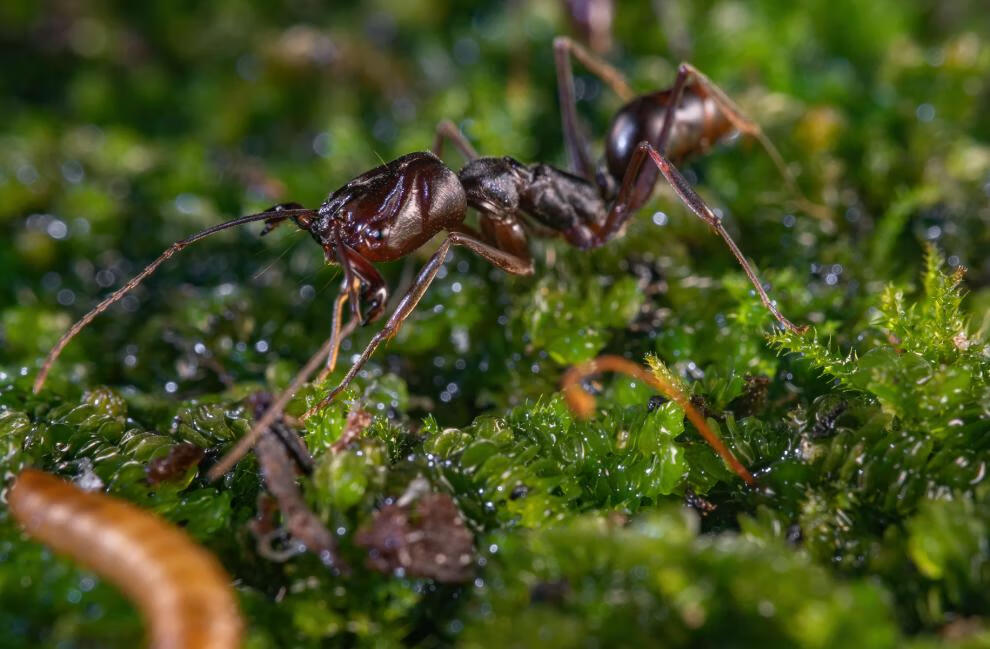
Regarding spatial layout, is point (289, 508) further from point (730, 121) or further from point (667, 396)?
point (730, 121)

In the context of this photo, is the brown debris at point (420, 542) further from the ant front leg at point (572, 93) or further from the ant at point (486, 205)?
the ant front leg at point (572, 93)

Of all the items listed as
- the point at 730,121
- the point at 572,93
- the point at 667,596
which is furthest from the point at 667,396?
the point at 572,93

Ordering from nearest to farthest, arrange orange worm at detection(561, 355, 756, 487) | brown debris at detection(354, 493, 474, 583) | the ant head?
brown debris at detection(354, 493, 474, 583) → orange worm at detection(561, 355, 756, 487) → the ant head

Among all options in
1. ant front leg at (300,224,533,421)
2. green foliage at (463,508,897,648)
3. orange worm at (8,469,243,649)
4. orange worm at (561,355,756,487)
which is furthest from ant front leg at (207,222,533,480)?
green foliage at (463,508,897,648)

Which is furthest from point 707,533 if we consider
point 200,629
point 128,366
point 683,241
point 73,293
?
point 73,293

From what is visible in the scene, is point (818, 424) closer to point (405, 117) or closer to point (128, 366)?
point (128, 366)

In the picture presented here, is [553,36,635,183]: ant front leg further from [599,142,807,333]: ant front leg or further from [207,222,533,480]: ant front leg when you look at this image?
[207,222,533,480]: ant front leg
